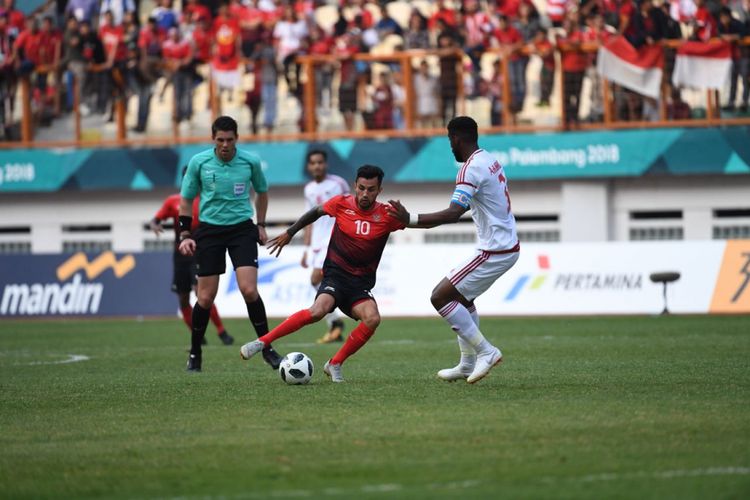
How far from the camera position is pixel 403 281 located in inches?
→ 1003

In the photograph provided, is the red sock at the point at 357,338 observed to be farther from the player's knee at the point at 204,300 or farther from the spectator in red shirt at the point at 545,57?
the spectator in red shirt at the point at 545,57

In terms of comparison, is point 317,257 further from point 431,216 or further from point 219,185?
point 431,216

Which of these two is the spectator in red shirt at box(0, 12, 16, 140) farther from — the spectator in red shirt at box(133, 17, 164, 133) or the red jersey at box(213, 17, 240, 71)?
the red jersey at box(213, 17, 240, 71)

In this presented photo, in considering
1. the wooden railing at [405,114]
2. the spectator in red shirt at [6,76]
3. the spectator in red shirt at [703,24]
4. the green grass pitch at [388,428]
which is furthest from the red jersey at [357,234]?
the spectator in red shirt at [6,76]

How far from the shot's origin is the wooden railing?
86.8ft

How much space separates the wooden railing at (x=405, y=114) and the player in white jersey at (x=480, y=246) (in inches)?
611

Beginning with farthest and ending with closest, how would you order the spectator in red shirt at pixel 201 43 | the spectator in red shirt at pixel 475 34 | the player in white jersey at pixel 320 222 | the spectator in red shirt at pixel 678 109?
1. the spectator in red shirt at pixel 201 43
2. the spectator in red shirt at pixel 475 34
3. the spectator in red shirt at pixel 678 109
4. the player in white jersey at pixel 320 222

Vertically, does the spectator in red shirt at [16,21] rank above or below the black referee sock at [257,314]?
below

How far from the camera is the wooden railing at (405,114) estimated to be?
1042 inches

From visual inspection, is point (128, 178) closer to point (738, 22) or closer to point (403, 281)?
point (403, 281)

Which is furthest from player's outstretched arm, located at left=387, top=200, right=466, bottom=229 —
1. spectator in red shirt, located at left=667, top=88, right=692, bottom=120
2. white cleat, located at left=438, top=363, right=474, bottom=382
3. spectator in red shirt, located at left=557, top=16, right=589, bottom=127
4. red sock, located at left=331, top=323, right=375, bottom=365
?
spectator in red shirt, located at left=667, top=88, right=692, bottom=120

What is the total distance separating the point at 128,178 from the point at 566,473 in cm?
2477

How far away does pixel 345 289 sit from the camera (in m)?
11.8

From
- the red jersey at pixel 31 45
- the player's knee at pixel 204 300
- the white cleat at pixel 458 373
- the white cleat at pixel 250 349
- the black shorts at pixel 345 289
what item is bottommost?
the red jersey at pixel 31 45
